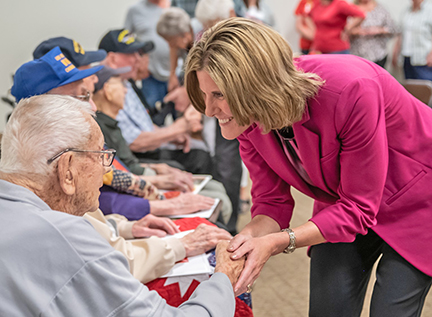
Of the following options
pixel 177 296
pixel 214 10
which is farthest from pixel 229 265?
pixel 214 10

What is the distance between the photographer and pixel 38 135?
974mm

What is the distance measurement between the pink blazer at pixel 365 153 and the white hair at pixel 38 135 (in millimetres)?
620

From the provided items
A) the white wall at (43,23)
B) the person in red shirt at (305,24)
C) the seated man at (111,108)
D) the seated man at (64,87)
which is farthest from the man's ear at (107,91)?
the person in red shirt at (305,24)

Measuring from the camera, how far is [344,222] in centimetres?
129

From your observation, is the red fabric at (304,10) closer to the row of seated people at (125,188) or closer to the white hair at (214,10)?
the white hair at (214,10)

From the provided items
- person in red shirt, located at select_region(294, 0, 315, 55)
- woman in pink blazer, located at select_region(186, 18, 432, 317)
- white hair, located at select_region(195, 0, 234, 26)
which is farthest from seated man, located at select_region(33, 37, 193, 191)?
person in red shirt, located at select_region(294, 0, 315, 55)

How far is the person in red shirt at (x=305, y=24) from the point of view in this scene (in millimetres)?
5742

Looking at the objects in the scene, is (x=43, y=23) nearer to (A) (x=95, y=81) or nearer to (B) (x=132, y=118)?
(B) (x=132, y=118)

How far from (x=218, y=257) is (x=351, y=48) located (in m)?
5.31

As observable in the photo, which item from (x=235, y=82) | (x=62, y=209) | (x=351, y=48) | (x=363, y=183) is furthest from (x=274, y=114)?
(x=351, y=48)

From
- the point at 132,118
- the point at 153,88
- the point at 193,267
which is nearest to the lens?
the point at 193,267

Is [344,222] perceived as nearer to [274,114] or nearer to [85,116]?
[274,114]

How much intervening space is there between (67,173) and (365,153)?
797 millimetres

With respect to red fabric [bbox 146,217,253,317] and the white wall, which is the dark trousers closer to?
red fabric [bbox 146,217,253,317]
